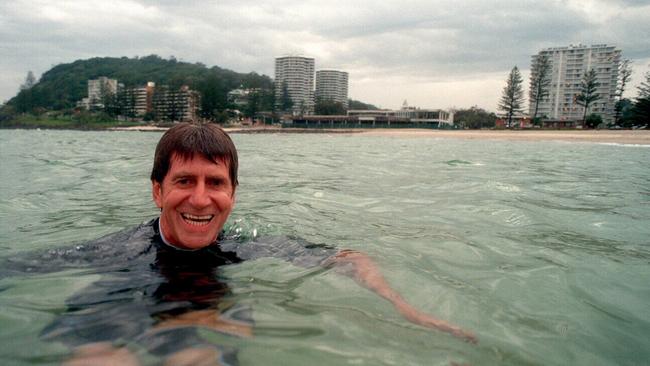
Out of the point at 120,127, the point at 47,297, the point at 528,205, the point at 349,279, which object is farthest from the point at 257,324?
the point at 120,127

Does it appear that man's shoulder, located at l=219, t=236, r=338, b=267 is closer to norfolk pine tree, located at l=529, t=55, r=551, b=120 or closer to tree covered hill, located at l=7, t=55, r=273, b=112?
norfolk pine tree, located at l=529, t=55, r=551, b=120

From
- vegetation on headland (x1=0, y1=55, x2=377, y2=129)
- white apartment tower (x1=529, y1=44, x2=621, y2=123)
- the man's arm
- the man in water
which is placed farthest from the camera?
white apartment tower (x1=529, y1=44, x2=621, y2=123)

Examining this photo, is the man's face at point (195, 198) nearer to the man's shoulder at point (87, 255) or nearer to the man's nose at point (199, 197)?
the man's nose at point (199, 197)

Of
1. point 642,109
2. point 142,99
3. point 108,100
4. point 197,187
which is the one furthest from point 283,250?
point 142,99

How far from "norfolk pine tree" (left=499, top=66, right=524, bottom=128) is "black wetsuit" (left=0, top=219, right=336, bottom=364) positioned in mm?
80727

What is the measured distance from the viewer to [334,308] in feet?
8.47

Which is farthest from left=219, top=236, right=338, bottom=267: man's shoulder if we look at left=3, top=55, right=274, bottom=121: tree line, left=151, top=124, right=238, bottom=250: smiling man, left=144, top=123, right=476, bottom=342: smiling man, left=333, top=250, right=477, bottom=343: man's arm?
left=3, top=55, right=274, bottom=121: tree line

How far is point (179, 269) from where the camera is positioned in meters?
3.03

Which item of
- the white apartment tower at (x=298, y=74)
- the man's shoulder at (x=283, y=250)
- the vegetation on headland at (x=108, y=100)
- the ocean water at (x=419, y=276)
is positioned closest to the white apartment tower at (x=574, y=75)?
the vegetation on headland at (x=108, y=100)

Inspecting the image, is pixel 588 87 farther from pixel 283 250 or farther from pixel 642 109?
pixel 283 250

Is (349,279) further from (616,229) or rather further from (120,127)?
(120,127)

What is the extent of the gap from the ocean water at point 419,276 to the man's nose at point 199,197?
0.61 meters

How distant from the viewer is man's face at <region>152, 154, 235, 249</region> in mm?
2842

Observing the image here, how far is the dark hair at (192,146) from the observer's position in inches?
115
